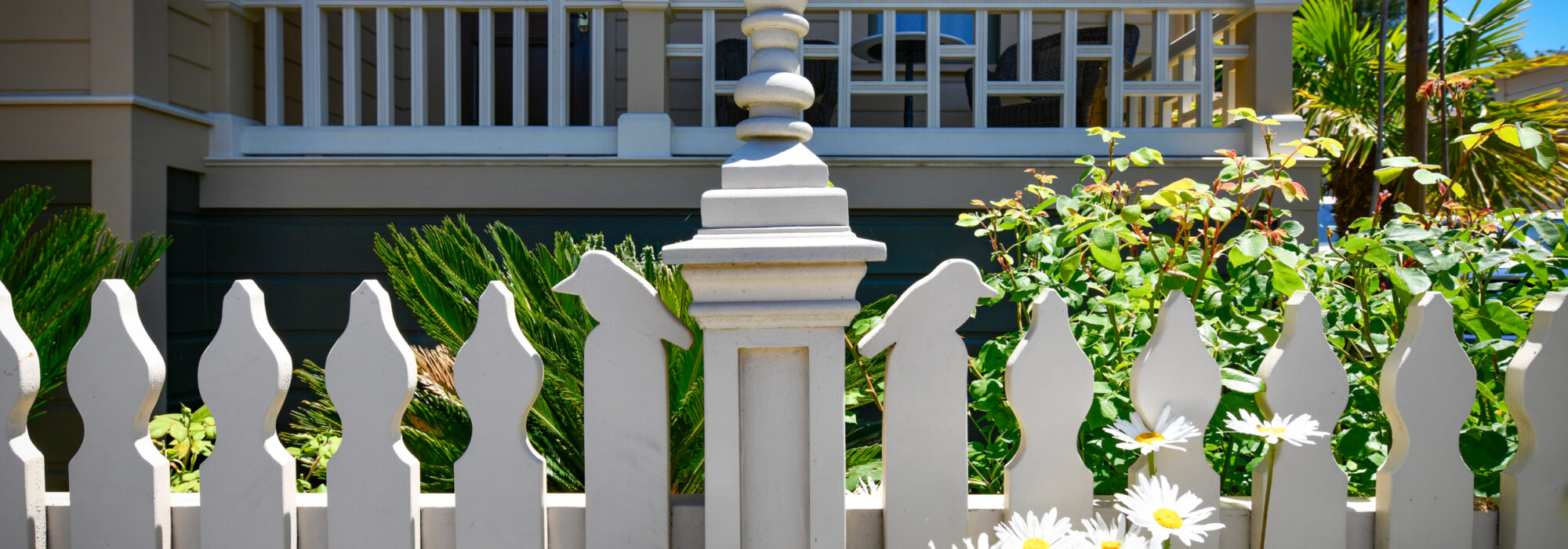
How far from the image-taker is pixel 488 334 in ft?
4.10

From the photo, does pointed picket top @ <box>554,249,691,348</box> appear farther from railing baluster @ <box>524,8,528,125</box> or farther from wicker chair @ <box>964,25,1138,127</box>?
wicker chair @ <box>964,25,1138,127</box>

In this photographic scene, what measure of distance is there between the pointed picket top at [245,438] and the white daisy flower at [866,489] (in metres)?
0.88

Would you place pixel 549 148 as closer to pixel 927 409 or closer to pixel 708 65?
pixel 708 65

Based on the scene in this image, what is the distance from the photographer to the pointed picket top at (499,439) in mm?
1250

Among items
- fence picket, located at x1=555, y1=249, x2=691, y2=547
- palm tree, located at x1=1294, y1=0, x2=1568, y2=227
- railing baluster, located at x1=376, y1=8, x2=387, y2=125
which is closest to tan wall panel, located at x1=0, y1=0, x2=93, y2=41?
railing baluster, located at x1=376, y1=8, x2=387, y2=125

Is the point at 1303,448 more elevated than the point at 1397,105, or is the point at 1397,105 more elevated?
the point at 1397,105

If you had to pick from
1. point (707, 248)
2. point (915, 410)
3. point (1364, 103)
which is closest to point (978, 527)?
point (915, 410)

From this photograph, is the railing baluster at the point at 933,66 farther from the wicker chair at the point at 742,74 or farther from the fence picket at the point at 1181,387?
the fence picket at the point at 1181,387

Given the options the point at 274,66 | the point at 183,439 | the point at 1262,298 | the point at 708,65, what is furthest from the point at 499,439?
the point at 274,66

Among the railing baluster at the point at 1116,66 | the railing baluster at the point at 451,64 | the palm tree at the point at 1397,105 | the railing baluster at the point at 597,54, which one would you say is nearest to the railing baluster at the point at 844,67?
the railing baluster at the point at 597,54

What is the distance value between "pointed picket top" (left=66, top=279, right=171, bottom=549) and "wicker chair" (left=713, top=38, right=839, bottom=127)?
14.0 feet

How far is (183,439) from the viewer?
2.39 meters

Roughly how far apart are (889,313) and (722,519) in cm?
38

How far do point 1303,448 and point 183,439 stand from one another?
263cm
